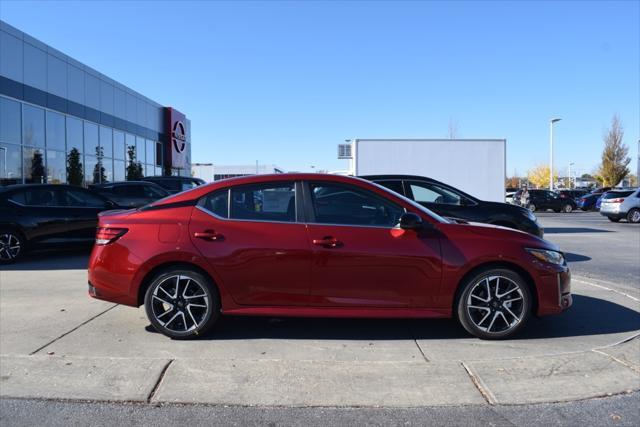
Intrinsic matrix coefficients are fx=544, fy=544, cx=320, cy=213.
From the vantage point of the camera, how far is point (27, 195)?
10359 millimetres

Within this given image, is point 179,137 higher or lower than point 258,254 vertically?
higher

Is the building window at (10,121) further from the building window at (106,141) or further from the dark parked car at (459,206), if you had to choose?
the dark parked car at (459,206)

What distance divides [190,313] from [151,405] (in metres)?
1.38

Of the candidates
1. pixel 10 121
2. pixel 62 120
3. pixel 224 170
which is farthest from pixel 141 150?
pixel 224 170

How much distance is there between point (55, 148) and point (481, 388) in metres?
21.2

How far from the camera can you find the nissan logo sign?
3872 centimetres

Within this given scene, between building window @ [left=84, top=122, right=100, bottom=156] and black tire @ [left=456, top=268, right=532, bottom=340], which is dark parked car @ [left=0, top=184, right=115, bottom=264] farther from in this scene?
building window @ [left=84, top=122, right=100, bottom=156]

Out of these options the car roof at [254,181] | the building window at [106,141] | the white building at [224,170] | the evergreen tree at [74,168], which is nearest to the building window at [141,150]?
the building window at [106,141]

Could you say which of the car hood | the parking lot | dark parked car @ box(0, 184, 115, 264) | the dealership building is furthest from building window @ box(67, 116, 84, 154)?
the car hood

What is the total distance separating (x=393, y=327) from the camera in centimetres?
575

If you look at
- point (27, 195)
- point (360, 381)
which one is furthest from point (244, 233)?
point (27, 195)

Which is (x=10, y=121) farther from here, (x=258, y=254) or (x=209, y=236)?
(x=258, y=254)

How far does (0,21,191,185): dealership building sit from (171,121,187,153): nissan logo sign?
4704mm

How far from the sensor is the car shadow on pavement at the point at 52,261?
31.1 ft
